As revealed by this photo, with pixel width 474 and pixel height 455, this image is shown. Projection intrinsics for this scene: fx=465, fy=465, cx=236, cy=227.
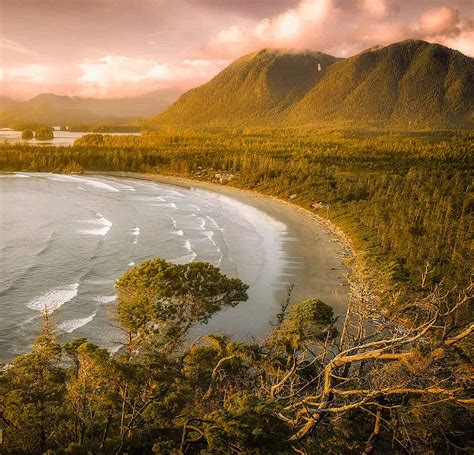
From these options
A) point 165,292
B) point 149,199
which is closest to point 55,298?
point 165,292

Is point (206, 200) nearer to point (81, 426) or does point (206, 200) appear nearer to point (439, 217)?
point (439, 217)

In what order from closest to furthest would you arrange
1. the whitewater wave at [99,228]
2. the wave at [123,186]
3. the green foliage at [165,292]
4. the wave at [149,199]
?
the green foliage at [165,292] → the whitewater wave at [99,228] → the wave at [149,199] → the wave at [123,186]

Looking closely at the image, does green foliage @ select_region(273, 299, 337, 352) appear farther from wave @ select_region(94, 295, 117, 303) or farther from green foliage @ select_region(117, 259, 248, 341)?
wave @ select_region(94, 295, 117, 303)

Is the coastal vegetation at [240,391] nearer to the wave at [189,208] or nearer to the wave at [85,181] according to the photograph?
the wave at [189,208]

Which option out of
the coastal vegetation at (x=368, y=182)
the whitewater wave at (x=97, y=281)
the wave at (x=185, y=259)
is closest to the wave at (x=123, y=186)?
the coastal vegetation at (x=368, y=182)

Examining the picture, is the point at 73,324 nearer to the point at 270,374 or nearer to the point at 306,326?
the point at 306,326

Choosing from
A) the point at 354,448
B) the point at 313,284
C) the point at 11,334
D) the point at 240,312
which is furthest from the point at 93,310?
the point at 354,448

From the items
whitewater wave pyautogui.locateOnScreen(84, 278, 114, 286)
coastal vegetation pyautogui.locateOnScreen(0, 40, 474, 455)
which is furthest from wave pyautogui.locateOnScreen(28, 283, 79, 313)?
coastal vegetation pyautogui.locateOnScreen(0, 40, 474, 455)
